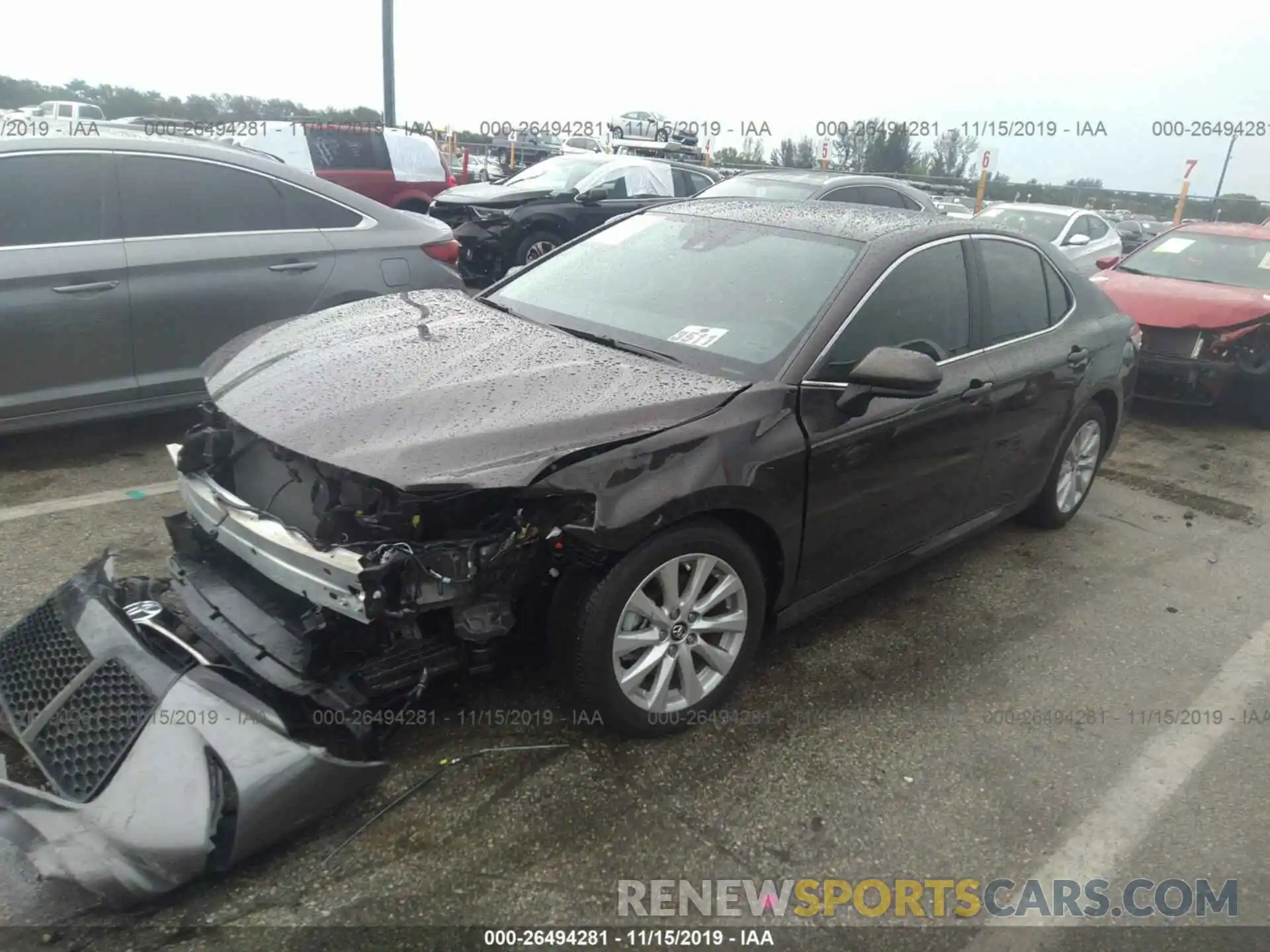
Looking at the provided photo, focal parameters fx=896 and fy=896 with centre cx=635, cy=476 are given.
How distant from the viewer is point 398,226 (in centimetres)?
550

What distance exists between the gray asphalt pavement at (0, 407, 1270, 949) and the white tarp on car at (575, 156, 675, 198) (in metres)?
7.54

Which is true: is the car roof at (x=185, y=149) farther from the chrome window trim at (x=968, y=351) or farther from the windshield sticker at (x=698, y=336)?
the chrome window trim at (x=968, y=351)

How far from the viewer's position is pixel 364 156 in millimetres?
12992

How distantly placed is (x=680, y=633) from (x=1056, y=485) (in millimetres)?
2773

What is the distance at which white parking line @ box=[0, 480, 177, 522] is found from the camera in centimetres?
405

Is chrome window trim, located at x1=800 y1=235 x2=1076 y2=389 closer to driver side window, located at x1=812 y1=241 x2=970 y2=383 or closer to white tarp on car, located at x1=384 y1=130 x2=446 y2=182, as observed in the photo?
driver side window, located at x1=812 y1=241 x2=970 y2=383

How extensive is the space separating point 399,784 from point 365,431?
3.41 feet

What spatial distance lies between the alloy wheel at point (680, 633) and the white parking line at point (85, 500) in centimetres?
286

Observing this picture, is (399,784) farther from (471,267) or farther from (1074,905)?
(471,267)

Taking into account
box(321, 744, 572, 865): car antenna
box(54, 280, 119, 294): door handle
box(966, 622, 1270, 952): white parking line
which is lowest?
box(966, 622, 1270, 952): white parking line

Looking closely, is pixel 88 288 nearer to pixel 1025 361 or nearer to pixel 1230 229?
pixel 1025 361

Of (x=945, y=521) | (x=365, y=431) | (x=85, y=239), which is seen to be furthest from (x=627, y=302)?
(x=85, y=239)

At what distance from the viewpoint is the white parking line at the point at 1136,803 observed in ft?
7.87

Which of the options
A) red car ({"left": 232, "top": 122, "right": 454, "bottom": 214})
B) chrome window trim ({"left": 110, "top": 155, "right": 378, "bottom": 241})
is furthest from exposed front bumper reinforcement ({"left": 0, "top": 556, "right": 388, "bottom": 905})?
red car ({"left": 232, "top": 122, "right": 454, "bottom": 214})
